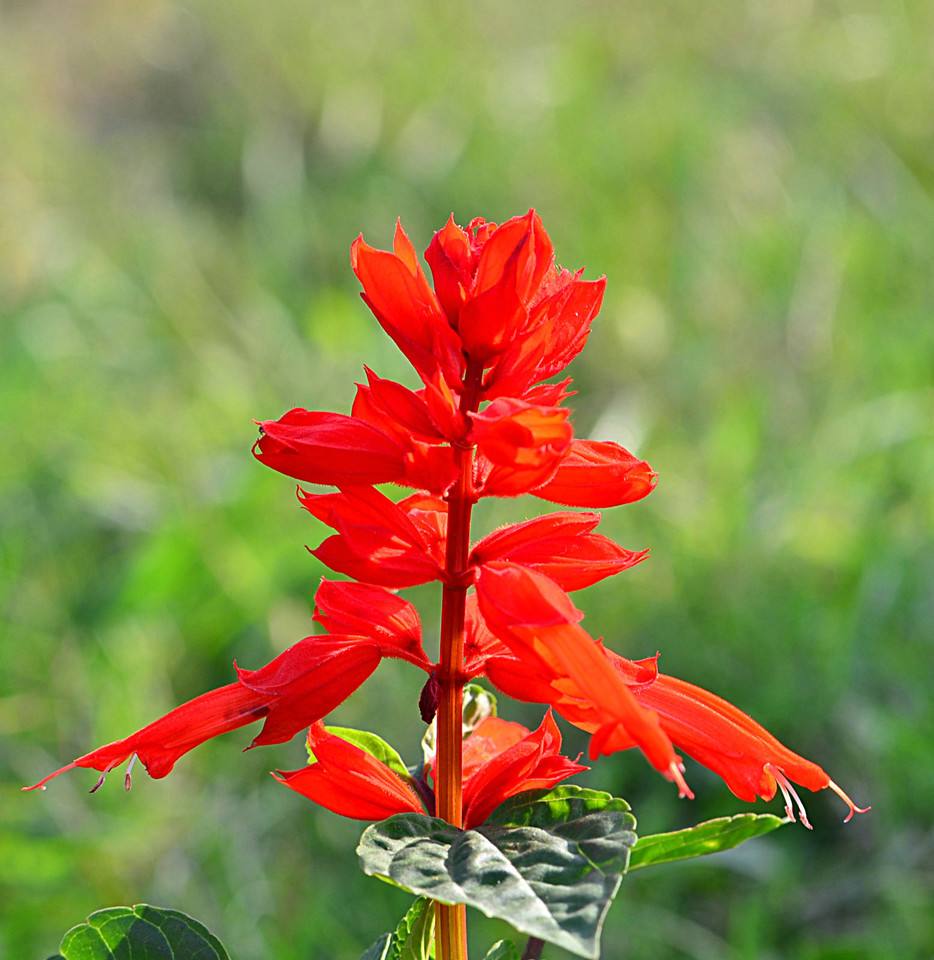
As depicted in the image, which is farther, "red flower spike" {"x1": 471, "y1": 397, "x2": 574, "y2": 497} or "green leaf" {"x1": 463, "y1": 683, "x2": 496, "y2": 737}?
"green leaf" {"x1": 463, "y1": 683, "x2": 496, "y2": 737}

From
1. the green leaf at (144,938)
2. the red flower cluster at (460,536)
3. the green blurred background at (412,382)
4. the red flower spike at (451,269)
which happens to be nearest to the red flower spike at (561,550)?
the red flower cluster at (460,536)

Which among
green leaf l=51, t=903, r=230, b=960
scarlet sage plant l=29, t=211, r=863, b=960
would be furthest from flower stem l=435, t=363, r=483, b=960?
green leaf l=51, t=903, r=230, b=960

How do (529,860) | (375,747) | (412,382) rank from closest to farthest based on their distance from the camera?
(529,860), (375,747), (412,382)

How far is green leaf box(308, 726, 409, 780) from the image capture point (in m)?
0.63

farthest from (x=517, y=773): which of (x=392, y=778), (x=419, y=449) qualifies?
(x=419, y=449)

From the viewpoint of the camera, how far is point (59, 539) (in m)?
A: 2.20

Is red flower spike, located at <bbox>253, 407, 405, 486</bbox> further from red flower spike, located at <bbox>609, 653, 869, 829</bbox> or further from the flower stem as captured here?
red flower spike, located at <bbox>609, 653, 869, 829</bbox>

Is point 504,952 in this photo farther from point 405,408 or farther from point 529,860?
point 405,408

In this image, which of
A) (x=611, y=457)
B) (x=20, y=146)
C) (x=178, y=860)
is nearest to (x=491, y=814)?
(x=611, y=457)

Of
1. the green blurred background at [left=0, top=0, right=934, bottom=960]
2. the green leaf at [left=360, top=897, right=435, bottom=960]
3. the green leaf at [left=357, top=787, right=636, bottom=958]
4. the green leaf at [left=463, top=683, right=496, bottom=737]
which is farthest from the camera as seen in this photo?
the green blurred background at [left=0, top=0, right=934, bottom=960]

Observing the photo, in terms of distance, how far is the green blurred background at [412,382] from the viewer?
1579 millimetres

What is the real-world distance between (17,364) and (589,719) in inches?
91.0

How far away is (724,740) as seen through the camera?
0.58m

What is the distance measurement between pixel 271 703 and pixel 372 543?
9cm
